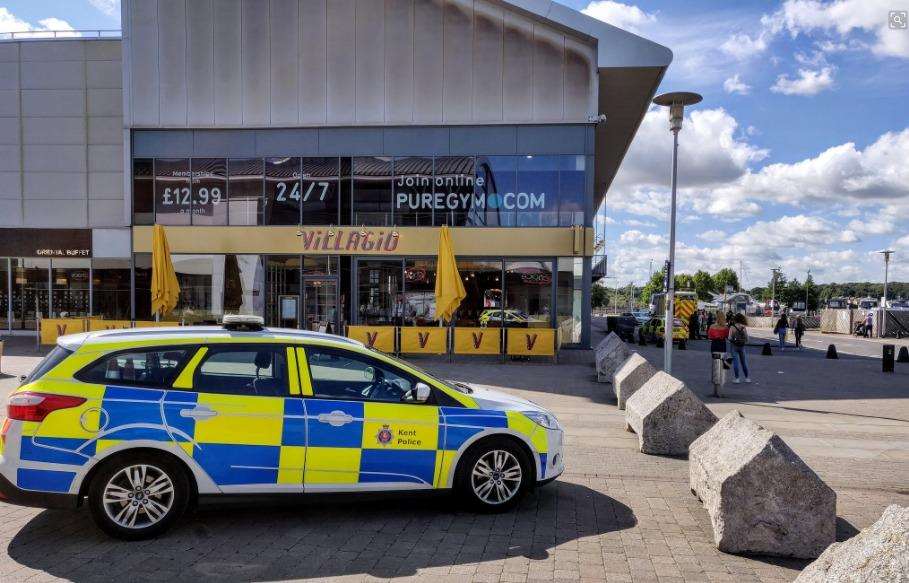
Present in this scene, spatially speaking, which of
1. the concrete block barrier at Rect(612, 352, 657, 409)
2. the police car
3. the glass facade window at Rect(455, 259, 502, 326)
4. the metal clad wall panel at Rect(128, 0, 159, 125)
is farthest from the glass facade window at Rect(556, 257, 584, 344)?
the police car

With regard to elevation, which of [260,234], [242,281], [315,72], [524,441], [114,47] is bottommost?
[524,441]

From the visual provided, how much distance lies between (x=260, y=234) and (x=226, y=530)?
1750 centimetres

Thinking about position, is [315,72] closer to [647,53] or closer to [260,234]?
[260,234]

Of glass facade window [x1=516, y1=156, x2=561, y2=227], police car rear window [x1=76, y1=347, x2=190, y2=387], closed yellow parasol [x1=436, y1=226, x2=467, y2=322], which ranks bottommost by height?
police car rear window [x1=76, y1=347, x2=190, y2=387]

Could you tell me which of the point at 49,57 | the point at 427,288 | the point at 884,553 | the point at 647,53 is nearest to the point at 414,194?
the point at 427,288

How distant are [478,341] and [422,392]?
1291cm

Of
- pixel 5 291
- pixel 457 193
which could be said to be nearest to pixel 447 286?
pixel 457 193

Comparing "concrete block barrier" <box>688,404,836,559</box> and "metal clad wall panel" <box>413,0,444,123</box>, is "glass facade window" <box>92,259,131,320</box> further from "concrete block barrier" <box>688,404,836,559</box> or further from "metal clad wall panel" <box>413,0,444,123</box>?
"concrete block barrier" <box>688,404,836,559</box>

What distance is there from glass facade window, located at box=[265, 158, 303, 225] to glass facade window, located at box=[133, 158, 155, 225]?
13.1ft

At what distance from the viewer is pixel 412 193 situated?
69.7 ft

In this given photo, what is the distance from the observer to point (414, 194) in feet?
69.7

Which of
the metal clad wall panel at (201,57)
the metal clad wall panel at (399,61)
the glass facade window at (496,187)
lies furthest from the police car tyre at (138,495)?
the metal clad wall panel at (201,57)

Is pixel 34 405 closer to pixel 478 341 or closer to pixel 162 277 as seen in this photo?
pixel 478 341

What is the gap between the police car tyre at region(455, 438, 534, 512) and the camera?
565 centimetres
